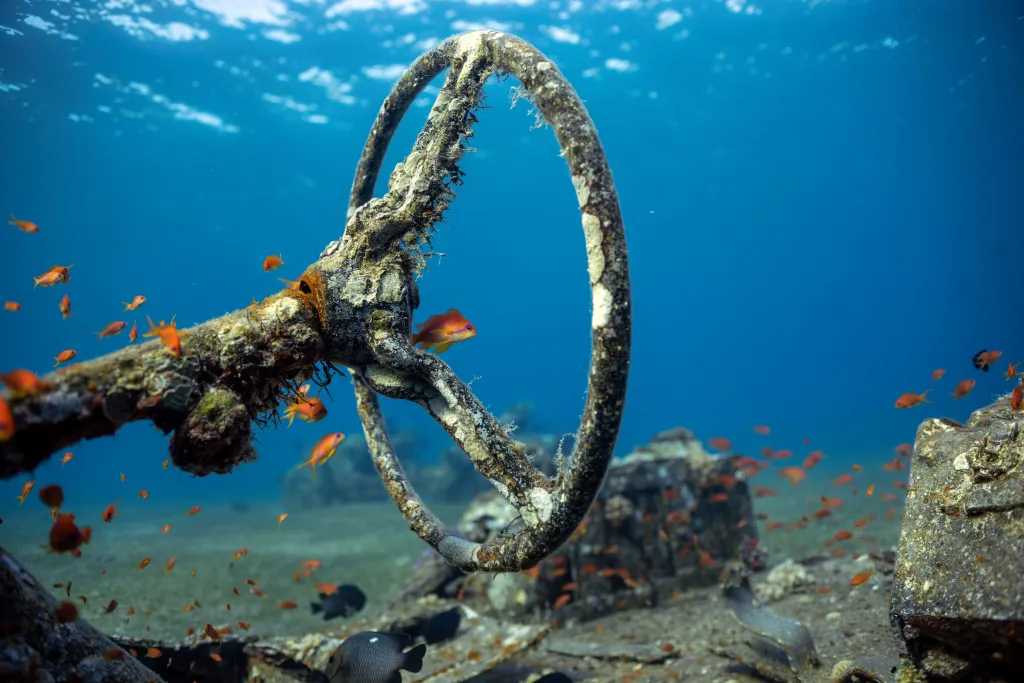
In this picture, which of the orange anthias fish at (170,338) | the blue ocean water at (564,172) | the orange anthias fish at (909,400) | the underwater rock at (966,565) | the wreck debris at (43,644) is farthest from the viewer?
the blue ocean water at (564,172)

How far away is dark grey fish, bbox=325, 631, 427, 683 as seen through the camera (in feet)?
12.4

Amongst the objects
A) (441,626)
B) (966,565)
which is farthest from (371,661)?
(966,565)

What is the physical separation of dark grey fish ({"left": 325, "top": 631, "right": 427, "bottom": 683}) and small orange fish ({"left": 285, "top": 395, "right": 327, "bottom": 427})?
5.80ft

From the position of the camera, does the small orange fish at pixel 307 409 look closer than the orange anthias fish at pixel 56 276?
Yes

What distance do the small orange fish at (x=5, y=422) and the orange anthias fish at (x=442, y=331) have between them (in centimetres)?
167

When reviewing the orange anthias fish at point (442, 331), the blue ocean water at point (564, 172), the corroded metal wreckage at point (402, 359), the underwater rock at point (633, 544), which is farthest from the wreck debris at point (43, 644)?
the underwater rock at point (633, 544)

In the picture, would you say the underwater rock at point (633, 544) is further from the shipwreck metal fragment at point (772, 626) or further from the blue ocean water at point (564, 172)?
the shipwreck metal fragment at point (772, 626)

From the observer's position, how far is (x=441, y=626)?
17.4 feet

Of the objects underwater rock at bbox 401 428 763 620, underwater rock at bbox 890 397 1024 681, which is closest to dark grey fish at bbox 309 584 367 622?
underwater rock at bbox 401 428 763 620

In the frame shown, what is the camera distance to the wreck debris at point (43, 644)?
2.14 meters

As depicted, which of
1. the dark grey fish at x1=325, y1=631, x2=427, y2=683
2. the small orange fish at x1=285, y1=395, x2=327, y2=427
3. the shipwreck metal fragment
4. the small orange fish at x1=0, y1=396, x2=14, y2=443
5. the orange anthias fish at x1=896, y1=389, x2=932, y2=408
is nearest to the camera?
the small orange fish at x1=0, y1=396, x2=14, y2=443

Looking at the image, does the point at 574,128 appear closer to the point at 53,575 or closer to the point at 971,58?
the point at 53,575

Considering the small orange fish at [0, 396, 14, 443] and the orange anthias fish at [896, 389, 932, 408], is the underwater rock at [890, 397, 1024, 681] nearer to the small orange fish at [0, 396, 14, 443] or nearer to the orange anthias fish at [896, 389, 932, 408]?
the small orange fish at [0, 396, 14, 443]

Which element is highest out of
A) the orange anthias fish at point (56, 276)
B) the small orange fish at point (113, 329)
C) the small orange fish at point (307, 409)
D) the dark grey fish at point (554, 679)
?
the orange anthias fish at point (56, 276)
